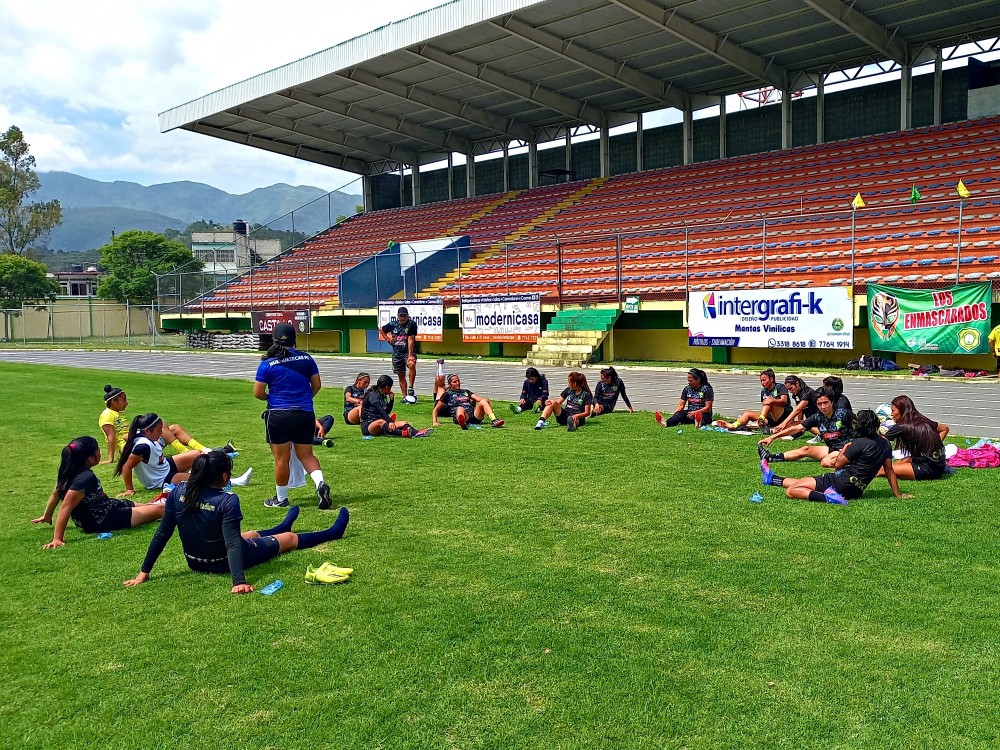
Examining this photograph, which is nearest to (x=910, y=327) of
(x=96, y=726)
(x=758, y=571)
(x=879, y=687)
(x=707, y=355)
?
(x=707, y=355)

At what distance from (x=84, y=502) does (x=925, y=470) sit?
27.0 feet

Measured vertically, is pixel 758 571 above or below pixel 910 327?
below

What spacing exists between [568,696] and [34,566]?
184 inches

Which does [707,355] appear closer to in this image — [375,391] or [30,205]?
[375,391]

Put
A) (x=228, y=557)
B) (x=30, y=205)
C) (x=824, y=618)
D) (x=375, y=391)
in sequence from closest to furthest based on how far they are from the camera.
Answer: (x=824, y=618), (x=228, y=557), (x=375, y=391), (x=30, y=205)

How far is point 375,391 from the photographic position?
43.5ft

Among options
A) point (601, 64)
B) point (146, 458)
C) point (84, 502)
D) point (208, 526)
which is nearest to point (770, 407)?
point (146, 458)

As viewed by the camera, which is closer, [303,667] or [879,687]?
[879,687]

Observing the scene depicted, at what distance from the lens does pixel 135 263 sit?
2847 inches

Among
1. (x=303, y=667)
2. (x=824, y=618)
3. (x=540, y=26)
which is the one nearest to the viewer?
(x=303, y=667)

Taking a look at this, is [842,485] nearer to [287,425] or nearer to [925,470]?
[925,470]

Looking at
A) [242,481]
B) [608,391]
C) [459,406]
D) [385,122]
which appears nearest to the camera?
[242,481]

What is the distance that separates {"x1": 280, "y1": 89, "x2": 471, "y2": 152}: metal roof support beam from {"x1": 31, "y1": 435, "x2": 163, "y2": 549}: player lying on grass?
32875 mm

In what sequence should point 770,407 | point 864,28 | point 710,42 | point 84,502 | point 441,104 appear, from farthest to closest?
point 441,104
point 710,42
point 864,28
point 770,407
point 84,502
